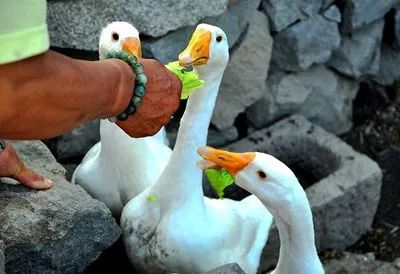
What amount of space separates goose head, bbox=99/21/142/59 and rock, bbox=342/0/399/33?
92 centimetres

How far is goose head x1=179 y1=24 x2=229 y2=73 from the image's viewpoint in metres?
1.50

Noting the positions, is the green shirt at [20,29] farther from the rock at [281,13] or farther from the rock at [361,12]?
the rock at [361,12]

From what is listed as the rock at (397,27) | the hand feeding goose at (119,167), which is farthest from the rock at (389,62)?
the hand feeding goose at (119,167)

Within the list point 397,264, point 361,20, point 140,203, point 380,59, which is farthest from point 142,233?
point 380,59

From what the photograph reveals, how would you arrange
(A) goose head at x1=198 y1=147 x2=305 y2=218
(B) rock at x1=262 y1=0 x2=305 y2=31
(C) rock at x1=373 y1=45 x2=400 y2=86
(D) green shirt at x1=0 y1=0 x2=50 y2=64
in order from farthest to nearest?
(C) rock at x1=373 y1=45 x2=400 y2=86 → (B) rock at x1=262 y1=0 x2=305 y2=31 → (A) goose head at x1=198 y1=147 x2=305 y2=218 → (D) green shirt at x1=0 y1=0 x2=50 y2=64

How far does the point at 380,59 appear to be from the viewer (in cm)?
258

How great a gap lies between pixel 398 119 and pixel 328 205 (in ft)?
2.26

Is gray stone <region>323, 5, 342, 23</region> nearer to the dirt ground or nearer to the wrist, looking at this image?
the dirt ground

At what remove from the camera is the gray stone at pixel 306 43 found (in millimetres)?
2266

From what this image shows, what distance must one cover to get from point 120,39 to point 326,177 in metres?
0.80

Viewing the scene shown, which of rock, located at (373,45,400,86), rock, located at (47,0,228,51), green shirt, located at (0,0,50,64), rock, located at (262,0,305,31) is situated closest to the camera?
green shirt, located at (0,0,50,64)

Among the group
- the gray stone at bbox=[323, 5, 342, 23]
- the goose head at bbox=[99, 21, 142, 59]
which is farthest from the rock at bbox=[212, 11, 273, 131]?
the goose head at bbox=[99, 21, 142, 59]

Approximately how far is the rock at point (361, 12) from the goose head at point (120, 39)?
918 mm

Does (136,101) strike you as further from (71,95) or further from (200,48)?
(200,48)
